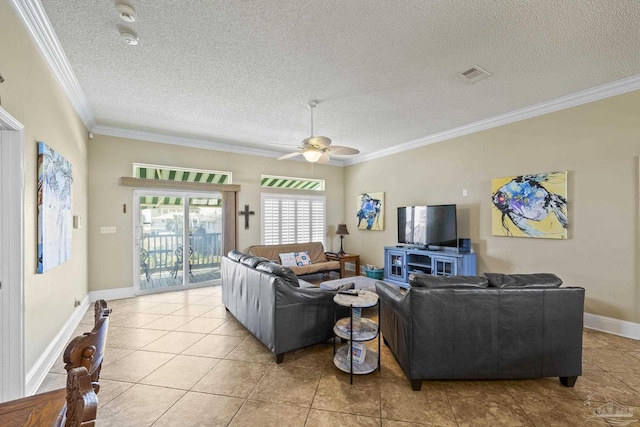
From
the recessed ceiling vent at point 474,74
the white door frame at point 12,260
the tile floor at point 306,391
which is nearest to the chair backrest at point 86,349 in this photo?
the tile floor at point 306,391

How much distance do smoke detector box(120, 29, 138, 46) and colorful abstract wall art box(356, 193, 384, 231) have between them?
5.04 metres

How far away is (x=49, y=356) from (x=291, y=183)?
198 inches

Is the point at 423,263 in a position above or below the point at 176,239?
below

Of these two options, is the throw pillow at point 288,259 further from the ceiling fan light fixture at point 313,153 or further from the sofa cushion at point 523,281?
the sofa cushion at point 523,281

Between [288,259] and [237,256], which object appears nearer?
[237,256]

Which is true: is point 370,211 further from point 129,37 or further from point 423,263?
point 129,37

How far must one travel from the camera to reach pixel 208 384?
239 centimetres

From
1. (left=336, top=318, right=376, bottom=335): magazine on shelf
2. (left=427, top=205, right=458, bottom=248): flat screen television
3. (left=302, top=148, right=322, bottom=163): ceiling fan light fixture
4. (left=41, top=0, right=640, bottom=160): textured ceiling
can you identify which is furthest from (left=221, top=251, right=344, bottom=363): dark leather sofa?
(left=427, top=205, right=458, bottom=248): flat screen television

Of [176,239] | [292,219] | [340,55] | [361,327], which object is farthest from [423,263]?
[176,239]

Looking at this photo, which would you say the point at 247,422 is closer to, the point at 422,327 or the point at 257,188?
the point at 422,327

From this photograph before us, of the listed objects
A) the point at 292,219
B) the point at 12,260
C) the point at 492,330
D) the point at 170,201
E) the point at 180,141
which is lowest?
the point at 492,330

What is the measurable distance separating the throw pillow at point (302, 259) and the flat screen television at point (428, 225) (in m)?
1.95

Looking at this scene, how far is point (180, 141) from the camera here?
17.7 ft

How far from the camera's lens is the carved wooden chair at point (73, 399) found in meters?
0.68
